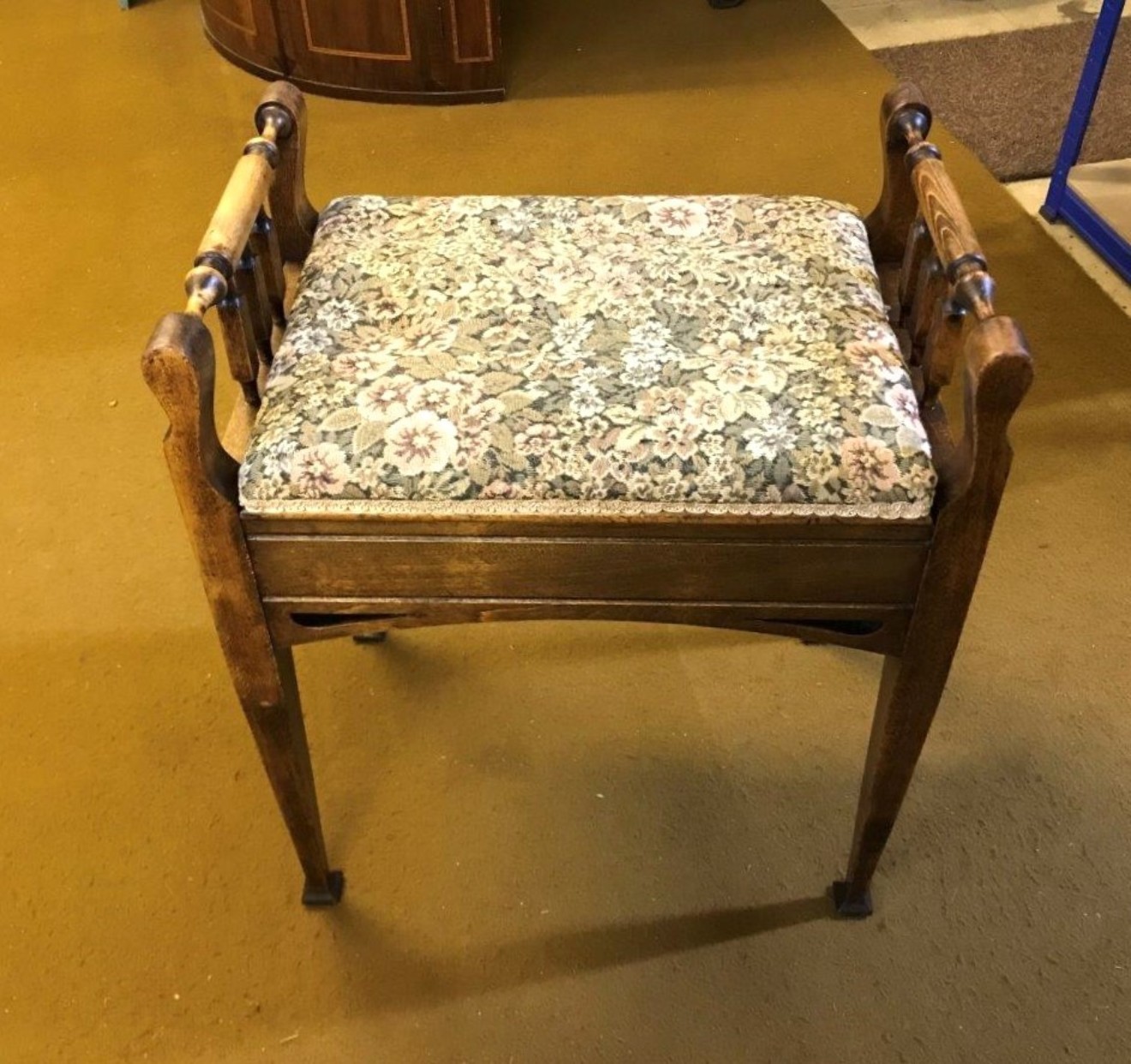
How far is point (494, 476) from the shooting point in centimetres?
82

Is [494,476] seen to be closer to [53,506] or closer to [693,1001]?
[693,1001]

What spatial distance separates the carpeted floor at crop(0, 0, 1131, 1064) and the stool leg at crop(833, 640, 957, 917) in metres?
0.06

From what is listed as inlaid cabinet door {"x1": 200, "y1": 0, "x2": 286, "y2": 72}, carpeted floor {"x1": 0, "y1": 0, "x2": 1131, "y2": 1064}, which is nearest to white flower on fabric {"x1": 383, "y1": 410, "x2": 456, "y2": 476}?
carpeted floor {"x1": 0, "y1": 0, "x2": 1131, "y2": 1064}

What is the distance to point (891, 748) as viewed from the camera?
0.98 meters

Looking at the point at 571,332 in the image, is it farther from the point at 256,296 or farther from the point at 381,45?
the point at 381,45

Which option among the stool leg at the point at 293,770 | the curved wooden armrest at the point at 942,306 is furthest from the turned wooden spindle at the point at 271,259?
the curved wooden armrest at the point at 942,306

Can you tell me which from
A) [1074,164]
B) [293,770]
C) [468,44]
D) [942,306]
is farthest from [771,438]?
[468,44]

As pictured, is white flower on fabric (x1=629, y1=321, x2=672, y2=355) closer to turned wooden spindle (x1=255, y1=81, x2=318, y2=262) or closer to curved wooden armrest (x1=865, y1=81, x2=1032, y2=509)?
curved wooden armrest (x1=865, y1=81, x2=1032, y2=509)

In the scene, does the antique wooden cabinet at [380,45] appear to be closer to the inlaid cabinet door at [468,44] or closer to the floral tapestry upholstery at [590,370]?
the inlaid cabinet door at [468,44]

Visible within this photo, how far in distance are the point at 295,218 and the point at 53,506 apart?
2.30ft

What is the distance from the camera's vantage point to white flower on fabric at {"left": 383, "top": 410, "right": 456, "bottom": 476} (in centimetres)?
82

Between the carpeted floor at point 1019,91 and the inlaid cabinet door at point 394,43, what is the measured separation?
874 mm

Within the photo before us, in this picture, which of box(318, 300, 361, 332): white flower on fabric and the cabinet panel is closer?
box(318, 300, 361, 332): white flower on fabric

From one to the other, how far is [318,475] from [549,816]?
1.80 ft
